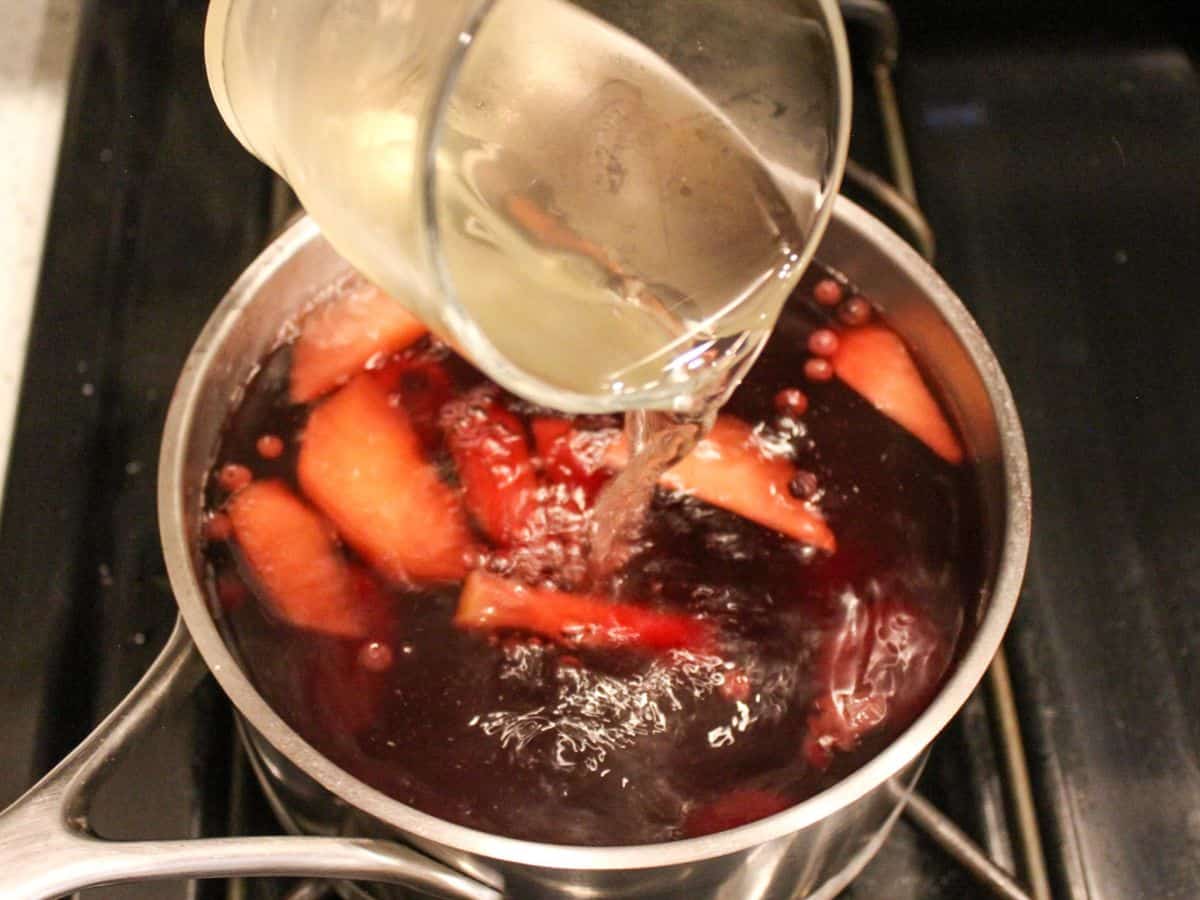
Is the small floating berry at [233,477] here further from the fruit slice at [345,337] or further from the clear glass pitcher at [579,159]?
the clear glass pitcher at [579,159]

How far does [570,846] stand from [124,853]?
0.23 meters

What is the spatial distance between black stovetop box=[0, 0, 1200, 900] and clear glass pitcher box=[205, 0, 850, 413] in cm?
40

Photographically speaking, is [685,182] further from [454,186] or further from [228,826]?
[228,826]

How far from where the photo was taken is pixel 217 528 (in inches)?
35.6

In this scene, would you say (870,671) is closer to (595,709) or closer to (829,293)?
(595,709)

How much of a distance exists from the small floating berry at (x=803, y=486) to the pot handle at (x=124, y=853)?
347 mm

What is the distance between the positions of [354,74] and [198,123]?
2.11 ft

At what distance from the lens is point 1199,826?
988 millimetres

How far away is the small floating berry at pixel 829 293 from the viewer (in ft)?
3.37

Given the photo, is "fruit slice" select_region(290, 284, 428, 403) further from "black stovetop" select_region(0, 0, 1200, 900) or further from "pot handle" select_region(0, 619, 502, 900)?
"pot handle" select_region(0, 619, 502, 900)

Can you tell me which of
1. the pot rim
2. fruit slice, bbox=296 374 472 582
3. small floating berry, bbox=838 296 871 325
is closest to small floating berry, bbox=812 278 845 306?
small floating berry, bbox=838 296 871 325

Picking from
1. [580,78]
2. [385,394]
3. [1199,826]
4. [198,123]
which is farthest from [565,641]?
[198,123]

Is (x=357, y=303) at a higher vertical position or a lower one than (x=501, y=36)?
lower

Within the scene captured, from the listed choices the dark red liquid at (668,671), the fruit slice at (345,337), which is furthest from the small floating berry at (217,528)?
the fruit slice at (345,337)
